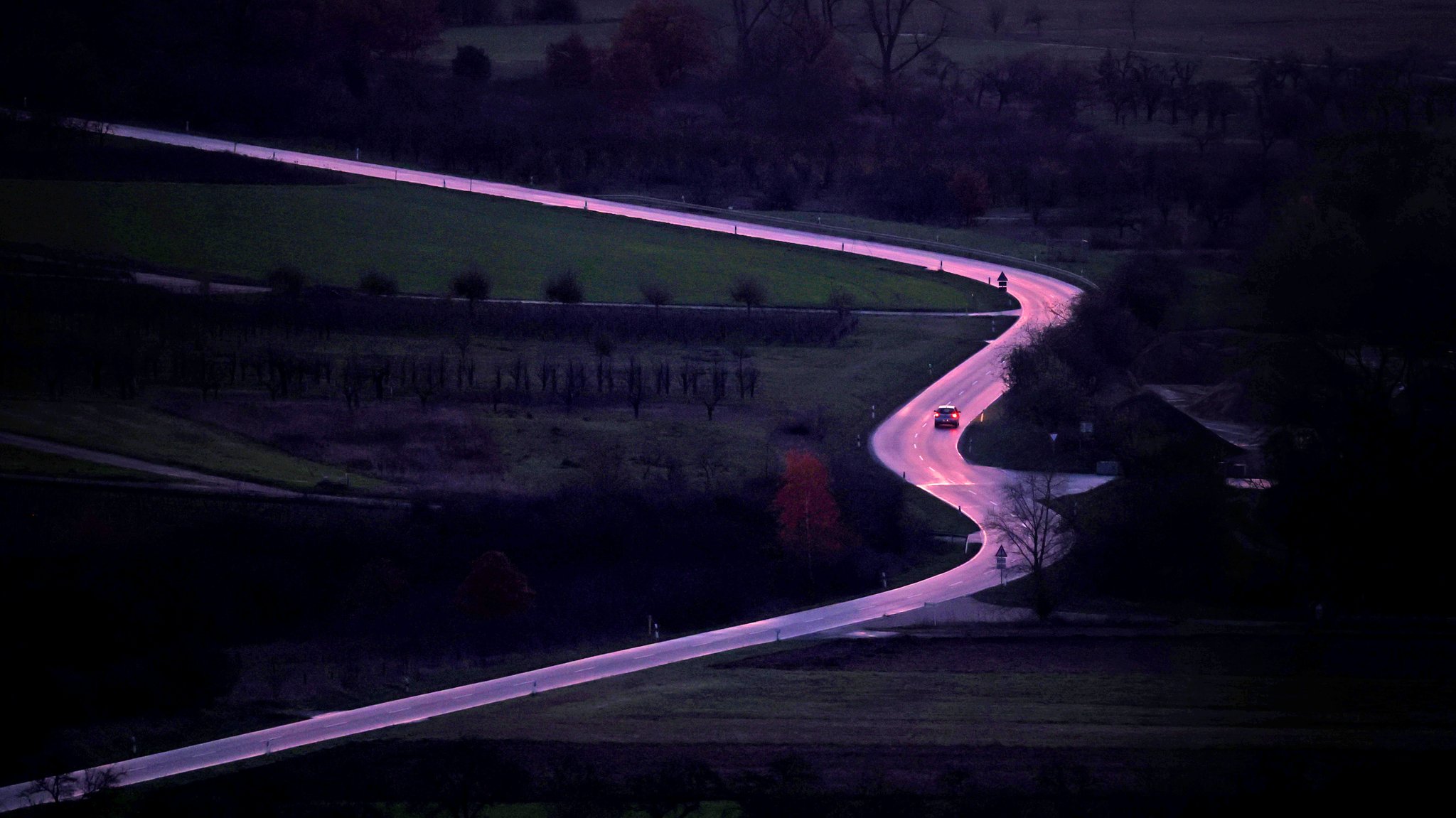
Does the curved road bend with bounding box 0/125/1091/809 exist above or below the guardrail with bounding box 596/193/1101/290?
below

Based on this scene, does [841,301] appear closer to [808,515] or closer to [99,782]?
[808,515]

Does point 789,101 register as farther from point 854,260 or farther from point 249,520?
point 249,520

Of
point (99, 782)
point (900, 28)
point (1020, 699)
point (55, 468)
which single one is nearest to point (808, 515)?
point (1020, 699)

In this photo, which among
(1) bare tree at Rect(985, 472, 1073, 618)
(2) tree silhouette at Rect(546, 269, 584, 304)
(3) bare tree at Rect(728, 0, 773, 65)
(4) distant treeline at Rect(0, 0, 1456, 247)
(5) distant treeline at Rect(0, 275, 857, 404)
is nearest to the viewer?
(1) bare tree at Rect(985, 472, 1073, 618)

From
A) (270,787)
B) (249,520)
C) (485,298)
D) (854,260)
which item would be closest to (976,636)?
(270,787)

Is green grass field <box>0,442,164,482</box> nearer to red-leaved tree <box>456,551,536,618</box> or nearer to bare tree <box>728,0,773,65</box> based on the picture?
red-leaved tree <box>456,551,536,618</box>

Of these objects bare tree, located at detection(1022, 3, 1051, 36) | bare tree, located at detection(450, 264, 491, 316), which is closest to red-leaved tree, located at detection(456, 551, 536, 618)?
bare tree, located at detection(450, 264, 491, 316)

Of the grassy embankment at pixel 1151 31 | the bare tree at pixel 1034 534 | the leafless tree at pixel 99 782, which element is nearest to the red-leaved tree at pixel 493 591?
the leafless tree at pixel 99 782
